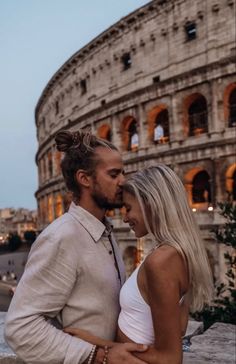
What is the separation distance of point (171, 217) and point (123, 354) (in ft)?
2.06

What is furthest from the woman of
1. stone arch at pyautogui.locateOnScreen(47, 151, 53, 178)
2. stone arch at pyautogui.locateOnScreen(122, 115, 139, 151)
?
stone arch at pyautogui.locateOnScreen(47, 151, 53, 178)

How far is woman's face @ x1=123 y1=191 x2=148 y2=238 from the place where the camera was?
193 centimetres

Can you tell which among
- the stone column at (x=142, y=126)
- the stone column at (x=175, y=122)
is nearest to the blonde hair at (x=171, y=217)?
the stone column at (x=175, y=122)

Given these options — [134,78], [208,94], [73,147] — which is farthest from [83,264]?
[134,78]

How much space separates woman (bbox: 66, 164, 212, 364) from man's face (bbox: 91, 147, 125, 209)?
0.11m

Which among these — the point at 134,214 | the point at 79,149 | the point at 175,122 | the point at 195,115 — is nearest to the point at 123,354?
the point at 134,214

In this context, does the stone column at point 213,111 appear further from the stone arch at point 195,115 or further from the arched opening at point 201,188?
the arched opening at point 201,188

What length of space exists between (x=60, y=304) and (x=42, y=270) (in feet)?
0.59

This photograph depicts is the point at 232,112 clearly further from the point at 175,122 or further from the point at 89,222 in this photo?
the point at 89,222

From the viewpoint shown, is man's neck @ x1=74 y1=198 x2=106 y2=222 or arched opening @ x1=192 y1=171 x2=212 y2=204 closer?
man's neck @ x1=74 y1=198 x2=106 y2=222

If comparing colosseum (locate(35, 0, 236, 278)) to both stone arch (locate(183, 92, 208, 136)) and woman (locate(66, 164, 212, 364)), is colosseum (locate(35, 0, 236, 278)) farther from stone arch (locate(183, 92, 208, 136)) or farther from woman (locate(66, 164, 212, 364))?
woman (locate(66, 164, 212, 364))

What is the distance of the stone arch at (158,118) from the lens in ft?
67.7

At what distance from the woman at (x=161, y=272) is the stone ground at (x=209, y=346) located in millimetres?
1013

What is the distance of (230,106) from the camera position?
18328 millimetres
